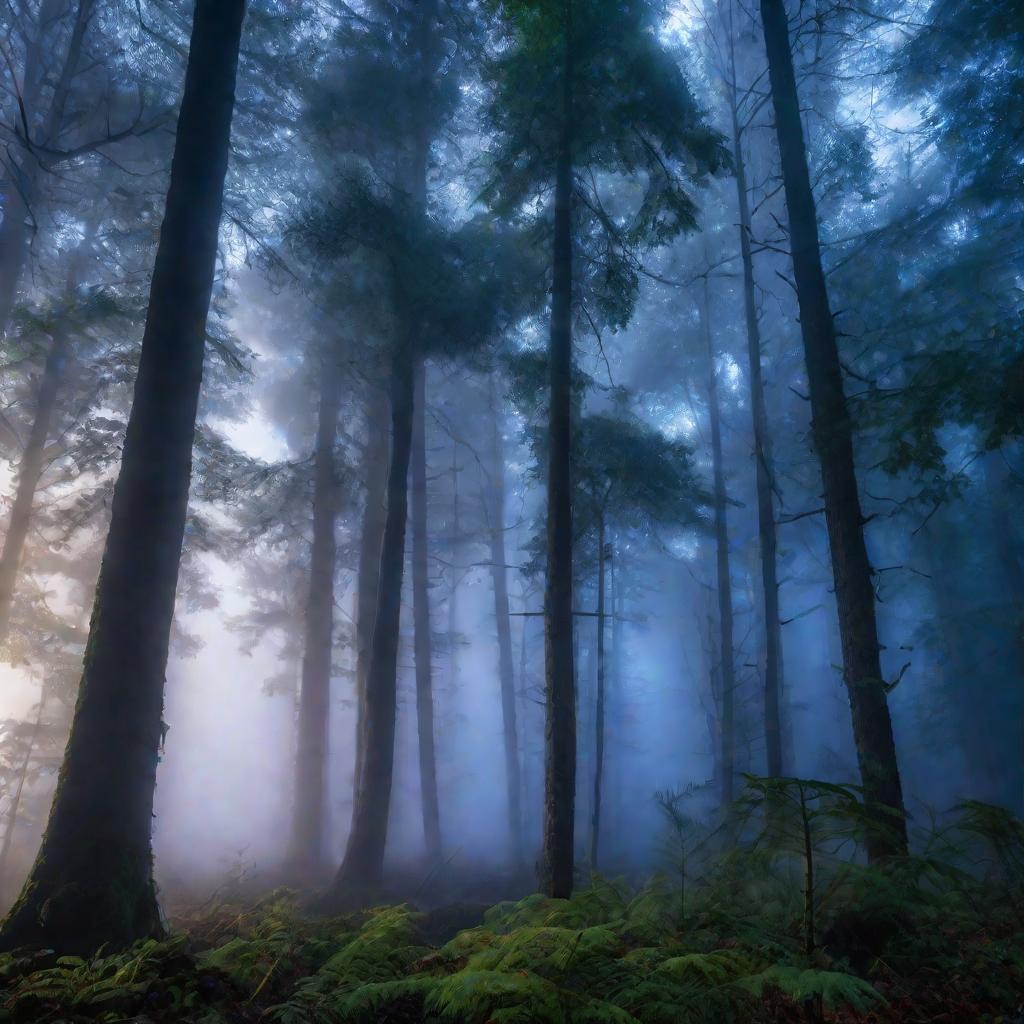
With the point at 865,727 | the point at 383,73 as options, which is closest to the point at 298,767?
the point at 865,727

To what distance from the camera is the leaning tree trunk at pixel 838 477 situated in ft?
21.9

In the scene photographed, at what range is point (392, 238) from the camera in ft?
36.2

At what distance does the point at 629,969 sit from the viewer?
331 cm

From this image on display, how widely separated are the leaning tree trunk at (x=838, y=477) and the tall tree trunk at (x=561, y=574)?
295 cm

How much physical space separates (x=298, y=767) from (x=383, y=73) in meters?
15.7

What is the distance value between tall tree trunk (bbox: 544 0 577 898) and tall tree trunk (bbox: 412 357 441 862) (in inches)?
330

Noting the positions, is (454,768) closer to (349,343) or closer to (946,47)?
(349,343)

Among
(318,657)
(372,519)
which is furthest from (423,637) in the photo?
(372,519)

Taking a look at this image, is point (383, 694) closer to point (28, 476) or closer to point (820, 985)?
point (820, 985)

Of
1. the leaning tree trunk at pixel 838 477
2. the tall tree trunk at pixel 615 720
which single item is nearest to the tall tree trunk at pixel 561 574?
the leaning tree trunk at pixel 838 477

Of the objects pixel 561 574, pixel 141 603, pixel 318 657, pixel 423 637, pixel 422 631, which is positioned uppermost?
pixel 422 631

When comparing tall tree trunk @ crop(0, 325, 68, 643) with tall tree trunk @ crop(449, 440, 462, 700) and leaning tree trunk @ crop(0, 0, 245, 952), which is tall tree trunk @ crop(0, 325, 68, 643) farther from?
tall tree trunk @ crop(449, 440, 462, 700)

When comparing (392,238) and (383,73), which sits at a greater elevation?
(383,73)

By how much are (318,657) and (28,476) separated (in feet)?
24.7
